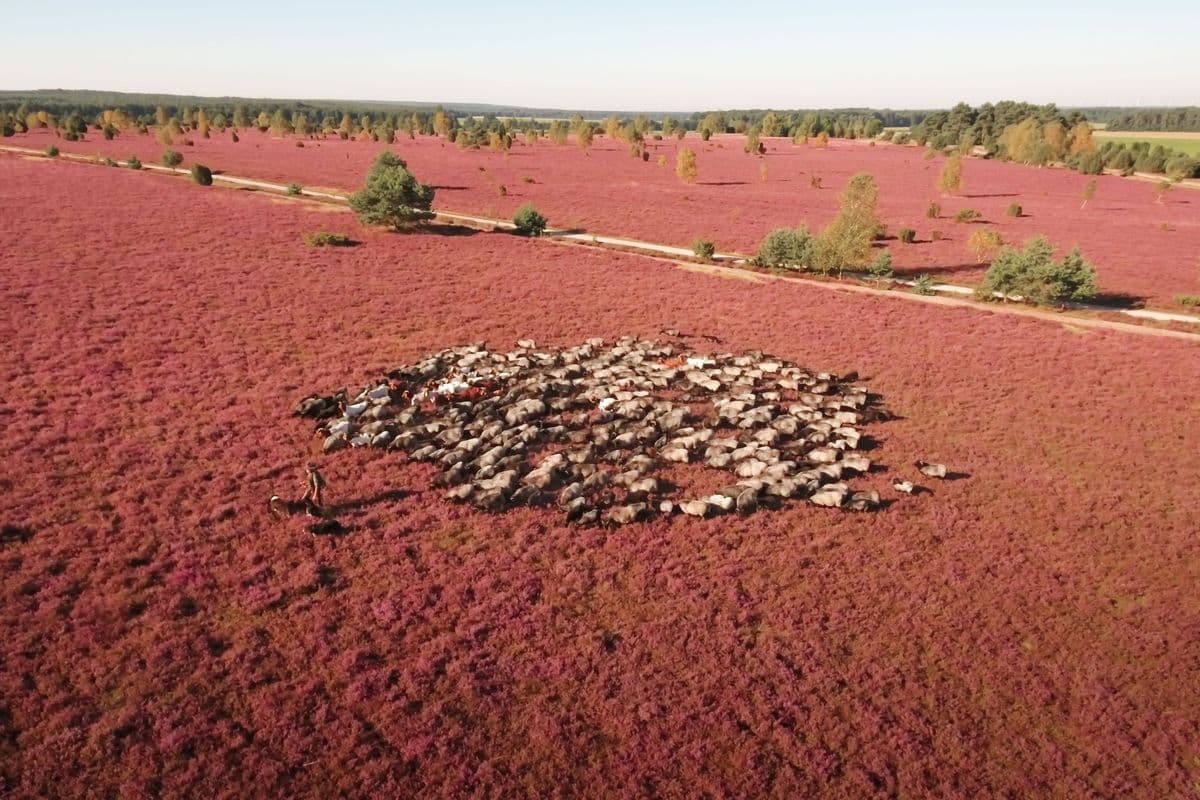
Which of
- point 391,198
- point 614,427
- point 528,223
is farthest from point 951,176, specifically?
point 614,427

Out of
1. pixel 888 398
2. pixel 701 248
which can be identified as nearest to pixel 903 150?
pixel 701 248

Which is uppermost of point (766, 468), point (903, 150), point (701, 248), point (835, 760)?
point (903, 150)

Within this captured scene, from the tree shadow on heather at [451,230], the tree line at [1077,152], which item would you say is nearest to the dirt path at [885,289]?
the tree shadow on heather at [451,230]

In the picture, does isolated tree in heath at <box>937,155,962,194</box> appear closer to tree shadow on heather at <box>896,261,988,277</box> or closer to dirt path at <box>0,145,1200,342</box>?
tree shadow on heather at <box>896,261,988,277</box>

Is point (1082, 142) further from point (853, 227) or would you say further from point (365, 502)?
point (365, 502)

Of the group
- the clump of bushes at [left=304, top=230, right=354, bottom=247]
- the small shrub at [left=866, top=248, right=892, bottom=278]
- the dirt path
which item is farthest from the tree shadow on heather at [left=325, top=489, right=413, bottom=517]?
the small shrub at [left=866, top=248, right=892, bottom=278]

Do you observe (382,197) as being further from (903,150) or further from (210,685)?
(903,150)

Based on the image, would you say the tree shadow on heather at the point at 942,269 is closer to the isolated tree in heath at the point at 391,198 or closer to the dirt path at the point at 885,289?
the dirt path at the point at 885,289
